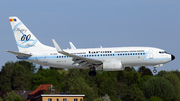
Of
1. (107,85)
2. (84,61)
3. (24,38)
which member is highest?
(24,38)

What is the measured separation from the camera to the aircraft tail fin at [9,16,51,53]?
73.8 m

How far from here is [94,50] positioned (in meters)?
A: 69.8

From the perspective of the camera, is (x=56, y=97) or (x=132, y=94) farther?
(x=132, y=94)

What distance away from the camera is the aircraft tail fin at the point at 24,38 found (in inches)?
2904

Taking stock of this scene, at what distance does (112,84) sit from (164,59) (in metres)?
87.2

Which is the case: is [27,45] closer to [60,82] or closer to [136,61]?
[136,61]

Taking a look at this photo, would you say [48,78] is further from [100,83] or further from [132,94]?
[132,94]

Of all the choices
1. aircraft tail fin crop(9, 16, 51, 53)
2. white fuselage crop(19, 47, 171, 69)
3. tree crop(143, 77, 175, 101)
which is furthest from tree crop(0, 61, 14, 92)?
white fuselage crop(19, 47, 171, 69)

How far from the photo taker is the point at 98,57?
69.4 meters

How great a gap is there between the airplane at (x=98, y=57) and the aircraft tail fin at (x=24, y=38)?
0.64ft

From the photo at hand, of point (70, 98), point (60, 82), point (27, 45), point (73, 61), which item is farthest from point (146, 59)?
point (60, 82)

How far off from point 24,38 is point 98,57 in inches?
591

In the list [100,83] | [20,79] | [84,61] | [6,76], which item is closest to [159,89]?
[100,83]

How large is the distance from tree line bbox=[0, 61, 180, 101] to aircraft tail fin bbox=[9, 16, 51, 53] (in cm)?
4552
